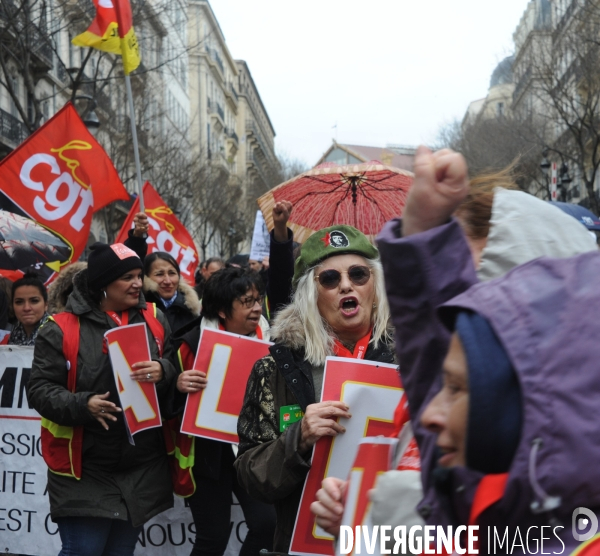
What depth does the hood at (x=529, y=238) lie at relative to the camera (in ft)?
5.28

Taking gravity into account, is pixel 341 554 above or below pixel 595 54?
below

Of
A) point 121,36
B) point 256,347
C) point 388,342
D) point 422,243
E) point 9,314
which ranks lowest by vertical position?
point 9,314

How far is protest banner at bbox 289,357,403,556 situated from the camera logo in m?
1.60

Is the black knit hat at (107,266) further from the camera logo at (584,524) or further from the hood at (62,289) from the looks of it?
the camera logo at (584,524)

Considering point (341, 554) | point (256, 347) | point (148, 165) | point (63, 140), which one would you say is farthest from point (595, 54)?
point (341, 554)

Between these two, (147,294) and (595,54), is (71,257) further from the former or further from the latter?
(595,54)

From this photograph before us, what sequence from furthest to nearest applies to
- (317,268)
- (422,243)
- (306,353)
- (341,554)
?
(317,268)
(306,353)
(341,554)
(422,243)

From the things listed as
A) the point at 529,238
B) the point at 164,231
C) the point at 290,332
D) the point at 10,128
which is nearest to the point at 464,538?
the point at 529,238

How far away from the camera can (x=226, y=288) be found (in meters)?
4.83

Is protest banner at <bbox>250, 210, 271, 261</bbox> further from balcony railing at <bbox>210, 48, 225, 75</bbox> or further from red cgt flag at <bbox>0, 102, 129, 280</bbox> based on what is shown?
balcony railing at <bbox>210, 48, 225, 75</bbox>

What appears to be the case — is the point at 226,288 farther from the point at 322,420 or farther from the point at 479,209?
the point at 479,209

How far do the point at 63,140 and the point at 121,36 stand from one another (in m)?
1.20

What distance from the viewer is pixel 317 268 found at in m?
3.37

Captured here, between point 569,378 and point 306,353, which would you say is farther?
point 306,353
